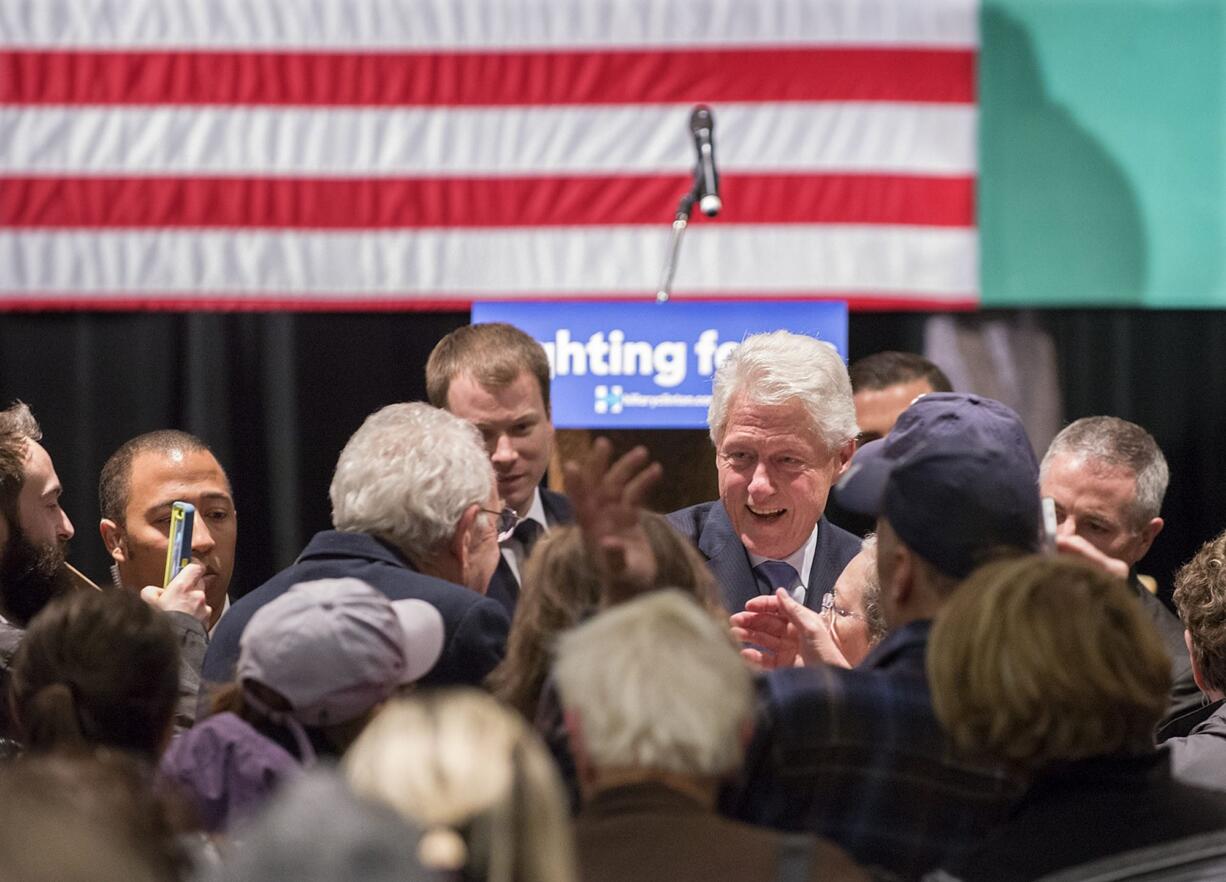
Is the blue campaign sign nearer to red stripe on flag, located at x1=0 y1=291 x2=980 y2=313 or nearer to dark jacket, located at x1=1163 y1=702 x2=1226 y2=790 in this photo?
red stripe on flag, located at x1=0 y1=291 x2=980 y2=313

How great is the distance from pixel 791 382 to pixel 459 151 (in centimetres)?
278

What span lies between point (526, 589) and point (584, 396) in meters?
2.27

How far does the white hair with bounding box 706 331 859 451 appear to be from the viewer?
3477 millimetres

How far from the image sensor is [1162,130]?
5812mm

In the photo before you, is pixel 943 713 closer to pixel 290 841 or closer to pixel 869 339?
pixel 290 841

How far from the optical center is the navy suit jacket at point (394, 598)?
8.63 ft

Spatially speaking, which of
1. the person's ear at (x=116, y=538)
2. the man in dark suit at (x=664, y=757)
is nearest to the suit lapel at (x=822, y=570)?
the person's ear at (x=116, y=538)

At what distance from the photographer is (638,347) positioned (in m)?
4.51

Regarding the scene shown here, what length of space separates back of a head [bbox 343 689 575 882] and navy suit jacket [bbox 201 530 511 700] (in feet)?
3.35

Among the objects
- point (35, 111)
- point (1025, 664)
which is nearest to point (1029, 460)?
point (1025, 664)

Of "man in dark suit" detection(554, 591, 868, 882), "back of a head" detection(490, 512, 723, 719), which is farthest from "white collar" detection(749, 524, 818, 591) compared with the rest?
"man in dark suit" detection(554, 591, 868, 882)

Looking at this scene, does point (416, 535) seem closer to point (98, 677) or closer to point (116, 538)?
point (98, 677)

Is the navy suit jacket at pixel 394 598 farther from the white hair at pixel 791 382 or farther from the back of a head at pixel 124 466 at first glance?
the back of a head at pixel 124 466

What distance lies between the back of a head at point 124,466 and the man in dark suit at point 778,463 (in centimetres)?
120
